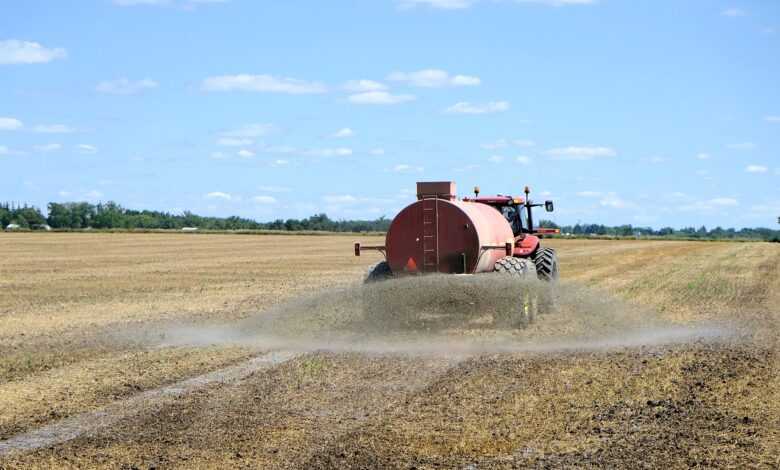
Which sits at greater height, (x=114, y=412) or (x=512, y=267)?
(x=512, y=267)

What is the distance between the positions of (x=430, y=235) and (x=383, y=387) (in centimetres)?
540

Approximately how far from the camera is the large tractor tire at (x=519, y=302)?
15.8 meters

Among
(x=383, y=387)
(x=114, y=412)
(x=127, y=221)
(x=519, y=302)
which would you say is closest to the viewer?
(x=114, y=412)

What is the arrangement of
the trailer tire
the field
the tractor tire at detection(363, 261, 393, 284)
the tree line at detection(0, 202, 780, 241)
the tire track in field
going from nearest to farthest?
the field
the tire track in field
the trailer tire
the tractor tire at detection(363, 261, 393, 284)
the tree line at detection(0, 202, 780, 241)

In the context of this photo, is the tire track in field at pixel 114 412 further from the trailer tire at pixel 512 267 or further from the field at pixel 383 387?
the trailer tire at pixel 512 267

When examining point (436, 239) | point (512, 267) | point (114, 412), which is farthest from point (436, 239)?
point (114, 412)

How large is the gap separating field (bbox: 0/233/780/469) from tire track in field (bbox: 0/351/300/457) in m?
0.03

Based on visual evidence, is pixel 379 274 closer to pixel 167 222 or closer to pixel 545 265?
pixel 545 265

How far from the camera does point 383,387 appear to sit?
35.6ft

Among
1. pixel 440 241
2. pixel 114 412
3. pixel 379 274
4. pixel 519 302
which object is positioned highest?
pixel 440 241

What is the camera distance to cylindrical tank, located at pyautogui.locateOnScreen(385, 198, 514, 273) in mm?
15930

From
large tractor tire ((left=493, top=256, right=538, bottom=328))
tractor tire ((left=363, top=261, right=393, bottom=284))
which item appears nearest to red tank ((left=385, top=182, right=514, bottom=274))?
tractor tire ((left=363, top=261, right=393, bottom=284))

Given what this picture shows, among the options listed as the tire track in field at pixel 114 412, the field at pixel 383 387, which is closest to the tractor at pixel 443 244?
the field at pixel 383 387

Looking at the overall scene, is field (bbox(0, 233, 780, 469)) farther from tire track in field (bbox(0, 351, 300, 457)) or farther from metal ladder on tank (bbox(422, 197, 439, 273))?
metal ladder on tank (bbox(422, 197, 439, 273))
